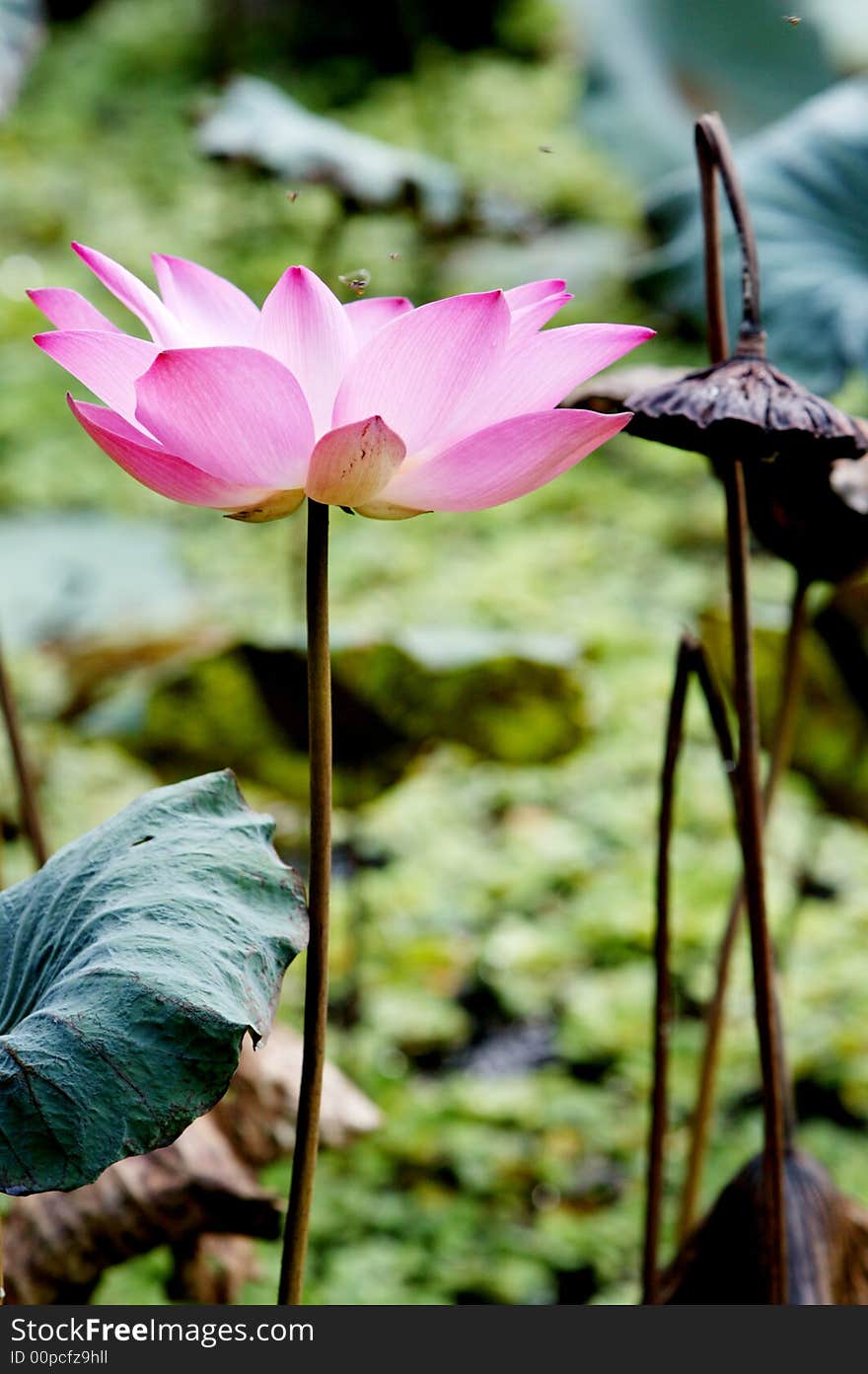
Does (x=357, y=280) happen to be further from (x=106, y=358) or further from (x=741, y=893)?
(x=741, y=893)

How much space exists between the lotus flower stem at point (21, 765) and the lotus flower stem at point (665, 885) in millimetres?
306

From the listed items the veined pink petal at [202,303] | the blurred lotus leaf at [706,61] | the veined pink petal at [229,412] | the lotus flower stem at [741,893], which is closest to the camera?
the veined pink petal at [229,412]

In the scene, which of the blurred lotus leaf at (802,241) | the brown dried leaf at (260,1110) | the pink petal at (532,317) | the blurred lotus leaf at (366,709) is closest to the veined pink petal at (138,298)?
the pink petal at (532,317)

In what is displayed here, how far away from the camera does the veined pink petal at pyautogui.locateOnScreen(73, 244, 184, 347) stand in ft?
1.20

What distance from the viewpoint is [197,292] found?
412mm

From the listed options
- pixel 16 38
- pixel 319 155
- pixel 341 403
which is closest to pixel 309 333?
pixel 341 403

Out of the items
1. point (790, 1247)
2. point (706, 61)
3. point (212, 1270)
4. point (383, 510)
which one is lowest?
point (212, 1270)

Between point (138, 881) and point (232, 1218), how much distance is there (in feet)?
0.97

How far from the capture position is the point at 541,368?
0.35 metres

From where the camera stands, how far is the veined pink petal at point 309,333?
0.34 m

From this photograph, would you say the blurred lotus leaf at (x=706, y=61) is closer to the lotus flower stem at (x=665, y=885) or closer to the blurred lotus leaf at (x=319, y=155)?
the blurred lotus leaf at (x=319, y=155)

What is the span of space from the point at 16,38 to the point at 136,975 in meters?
0.72

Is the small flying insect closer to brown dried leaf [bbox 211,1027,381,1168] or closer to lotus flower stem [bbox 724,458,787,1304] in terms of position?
lotus flower stem [bbox 724,458,787,1304]

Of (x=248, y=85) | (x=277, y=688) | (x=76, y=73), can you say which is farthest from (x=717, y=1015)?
(x=76, y=73)
